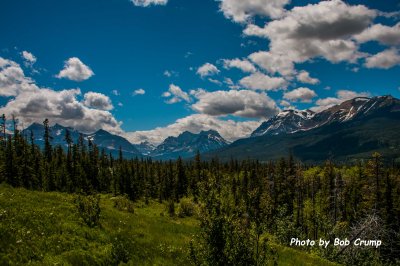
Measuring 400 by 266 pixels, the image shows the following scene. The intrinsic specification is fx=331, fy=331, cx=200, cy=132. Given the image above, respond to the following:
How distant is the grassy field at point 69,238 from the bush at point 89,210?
0.32 meters

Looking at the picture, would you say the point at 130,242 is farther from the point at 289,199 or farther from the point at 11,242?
the point at 289,199

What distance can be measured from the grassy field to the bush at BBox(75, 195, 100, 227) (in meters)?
0.32

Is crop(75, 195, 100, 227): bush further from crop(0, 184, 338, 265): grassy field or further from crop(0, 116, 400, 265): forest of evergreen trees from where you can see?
crop(0, 116, 400, 265): forest of evergreen trees

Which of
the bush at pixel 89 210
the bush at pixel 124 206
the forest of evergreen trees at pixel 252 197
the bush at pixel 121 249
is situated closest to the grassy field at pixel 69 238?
the bush at pixel 121 249

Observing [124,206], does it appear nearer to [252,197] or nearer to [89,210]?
[89,210]

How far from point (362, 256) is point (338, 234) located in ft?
16.1

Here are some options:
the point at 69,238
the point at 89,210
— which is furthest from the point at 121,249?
the point at 89,210

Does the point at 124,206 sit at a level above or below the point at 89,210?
below

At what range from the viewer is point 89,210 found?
61.0ft

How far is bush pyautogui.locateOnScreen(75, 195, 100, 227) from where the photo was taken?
699 inches

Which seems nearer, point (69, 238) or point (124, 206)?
point (69, 238)

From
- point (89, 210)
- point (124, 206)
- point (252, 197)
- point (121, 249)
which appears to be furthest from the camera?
point (124, 206)

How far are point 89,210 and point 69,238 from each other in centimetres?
384

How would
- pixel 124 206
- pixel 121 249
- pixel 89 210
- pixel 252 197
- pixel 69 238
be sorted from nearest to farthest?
pixel 252 197
pixel 69 238
pixel 121 249
pixel 89 210
pixel 124 206
